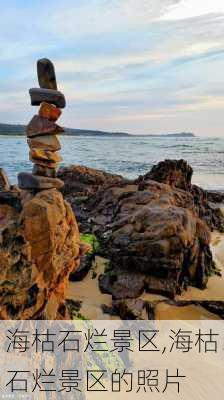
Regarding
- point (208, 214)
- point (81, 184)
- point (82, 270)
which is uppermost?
point (81, 184)

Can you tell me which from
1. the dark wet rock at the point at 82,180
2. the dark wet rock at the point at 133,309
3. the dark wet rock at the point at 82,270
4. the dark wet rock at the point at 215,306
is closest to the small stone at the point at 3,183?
the dark wet rock at the point at 133,309

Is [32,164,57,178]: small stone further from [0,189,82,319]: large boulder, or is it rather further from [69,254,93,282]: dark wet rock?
[69,254,93,282]: dark wet rock

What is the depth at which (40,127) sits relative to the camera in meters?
6.05

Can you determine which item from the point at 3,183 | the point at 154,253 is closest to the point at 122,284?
the point at 154,253

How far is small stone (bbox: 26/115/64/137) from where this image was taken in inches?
238

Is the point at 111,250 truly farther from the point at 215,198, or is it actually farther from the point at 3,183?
the point at 215,198

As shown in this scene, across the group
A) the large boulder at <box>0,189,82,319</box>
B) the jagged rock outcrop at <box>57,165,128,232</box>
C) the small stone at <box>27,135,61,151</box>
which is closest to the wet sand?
the large boulder at <box>0,189,82,319</box>

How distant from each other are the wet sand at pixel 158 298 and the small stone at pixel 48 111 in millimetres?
4254

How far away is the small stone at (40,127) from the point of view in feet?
19.9

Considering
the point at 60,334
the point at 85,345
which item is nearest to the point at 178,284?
the point at 85,345

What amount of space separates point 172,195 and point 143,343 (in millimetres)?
6532

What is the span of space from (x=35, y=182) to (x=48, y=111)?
103 cm

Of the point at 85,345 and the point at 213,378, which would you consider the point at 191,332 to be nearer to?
the point at 213,378

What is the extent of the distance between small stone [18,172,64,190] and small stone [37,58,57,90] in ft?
4.30
